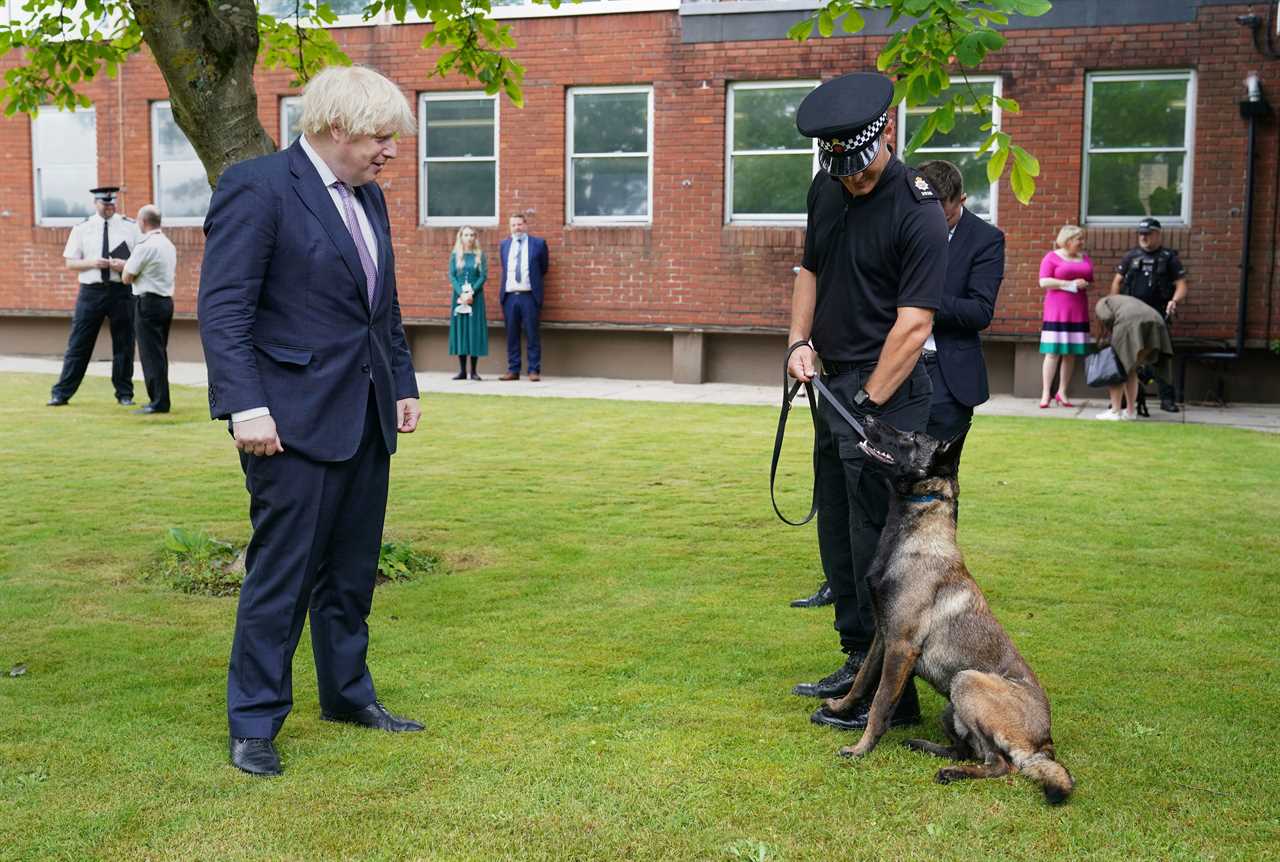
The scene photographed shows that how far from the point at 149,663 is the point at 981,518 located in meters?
5.25

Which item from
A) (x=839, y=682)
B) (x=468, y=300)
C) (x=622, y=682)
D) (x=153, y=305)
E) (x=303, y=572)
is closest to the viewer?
(x=303, y=572)

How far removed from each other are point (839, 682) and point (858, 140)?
1968 mm

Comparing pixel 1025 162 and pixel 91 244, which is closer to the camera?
pixel 1025 162

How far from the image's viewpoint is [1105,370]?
14250 millimetres

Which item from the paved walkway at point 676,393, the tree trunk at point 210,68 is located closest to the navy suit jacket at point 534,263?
the paved walkway at point 676,393

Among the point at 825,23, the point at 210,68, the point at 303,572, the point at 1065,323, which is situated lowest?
the point at 303,572

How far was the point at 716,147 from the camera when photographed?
18188 millimetres

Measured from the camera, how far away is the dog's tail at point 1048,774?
404cm

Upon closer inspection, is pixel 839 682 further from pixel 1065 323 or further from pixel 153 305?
pixel 1065 323

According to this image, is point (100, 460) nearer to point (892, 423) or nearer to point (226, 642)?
point (226, 642)

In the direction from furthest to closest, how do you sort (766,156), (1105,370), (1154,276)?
(766,156), (1154,276), (1105,370)

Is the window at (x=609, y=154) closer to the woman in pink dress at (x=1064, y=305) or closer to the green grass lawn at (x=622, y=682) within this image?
the woman in pink dress at (x=1064, y=305)

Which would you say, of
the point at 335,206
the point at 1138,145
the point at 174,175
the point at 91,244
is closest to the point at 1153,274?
the point at 1138,145

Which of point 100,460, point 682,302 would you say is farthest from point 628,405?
point 100,460
